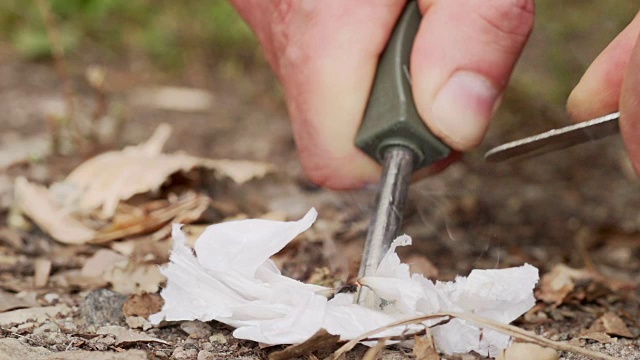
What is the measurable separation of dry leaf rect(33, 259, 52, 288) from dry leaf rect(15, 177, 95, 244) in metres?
0.09

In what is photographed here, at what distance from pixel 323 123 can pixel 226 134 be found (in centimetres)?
99

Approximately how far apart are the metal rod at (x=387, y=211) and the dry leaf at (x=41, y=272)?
1.69 feet

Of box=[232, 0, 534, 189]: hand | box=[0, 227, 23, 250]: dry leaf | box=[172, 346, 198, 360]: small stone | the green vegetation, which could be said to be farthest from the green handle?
the green vegetation

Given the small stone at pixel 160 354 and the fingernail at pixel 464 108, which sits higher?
the fingernail at pixel 464 108

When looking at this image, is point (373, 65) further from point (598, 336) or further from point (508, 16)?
point (598, 336)

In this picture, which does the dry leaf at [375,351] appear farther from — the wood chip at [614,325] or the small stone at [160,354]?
the wood chip at [614,325]

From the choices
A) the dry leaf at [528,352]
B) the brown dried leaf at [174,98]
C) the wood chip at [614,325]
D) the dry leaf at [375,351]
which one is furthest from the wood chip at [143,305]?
the brown dried leaf at [174,98]

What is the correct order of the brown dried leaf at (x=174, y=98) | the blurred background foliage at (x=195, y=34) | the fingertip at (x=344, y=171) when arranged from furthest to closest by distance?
the blurred background foliage at (x=195, y=34) → the brown dried leaf at (x=174, y=98) → the fingertip at (x=344, y=171)

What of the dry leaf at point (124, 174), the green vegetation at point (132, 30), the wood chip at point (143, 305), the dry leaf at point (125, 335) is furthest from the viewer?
the green vegetation at point (132, 30)

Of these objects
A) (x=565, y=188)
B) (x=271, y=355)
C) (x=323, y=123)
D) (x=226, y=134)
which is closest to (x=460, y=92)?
Result: (x=323, y=123)

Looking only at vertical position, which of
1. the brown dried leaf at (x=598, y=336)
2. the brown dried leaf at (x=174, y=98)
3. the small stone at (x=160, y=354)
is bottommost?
the brown dried leaf at (x=174, y=98)

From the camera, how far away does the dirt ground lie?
44.5 inches

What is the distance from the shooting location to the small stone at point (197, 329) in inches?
43.8

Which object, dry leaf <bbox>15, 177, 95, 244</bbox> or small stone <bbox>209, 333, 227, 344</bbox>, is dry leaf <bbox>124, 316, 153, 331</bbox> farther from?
dry leaf <bbox>15, 177, 95, 244</bbox>
